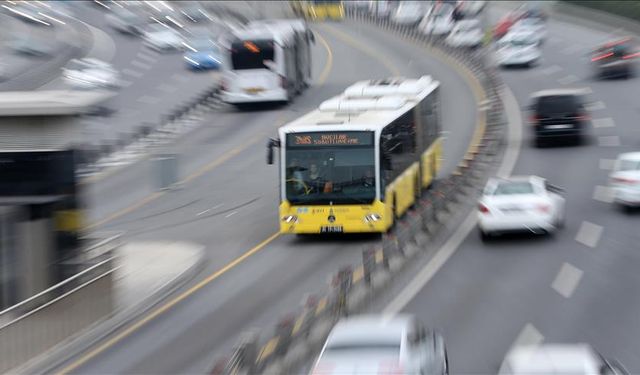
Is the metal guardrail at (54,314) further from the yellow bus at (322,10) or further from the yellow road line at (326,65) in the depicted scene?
the yellow bus at (322,10)

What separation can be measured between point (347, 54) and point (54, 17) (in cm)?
2410

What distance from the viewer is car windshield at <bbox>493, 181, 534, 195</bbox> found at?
27.9 metres

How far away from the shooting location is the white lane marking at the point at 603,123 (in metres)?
45.6

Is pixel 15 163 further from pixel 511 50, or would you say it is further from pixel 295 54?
pixel 511 50

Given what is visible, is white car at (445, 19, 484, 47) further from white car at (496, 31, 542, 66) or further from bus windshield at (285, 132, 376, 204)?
bus windshield at (285, 132, 376, 204)

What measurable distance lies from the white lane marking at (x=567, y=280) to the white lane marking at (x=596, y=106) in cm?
2616

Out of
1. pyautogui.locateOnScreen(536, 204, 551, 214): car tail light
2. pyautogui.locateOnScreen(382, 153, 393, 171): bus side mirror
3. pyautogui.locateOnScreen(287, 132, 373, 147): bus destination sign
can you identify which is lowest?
pyautogui.locateOnScreen(536, 204, 551, 214): car tail light

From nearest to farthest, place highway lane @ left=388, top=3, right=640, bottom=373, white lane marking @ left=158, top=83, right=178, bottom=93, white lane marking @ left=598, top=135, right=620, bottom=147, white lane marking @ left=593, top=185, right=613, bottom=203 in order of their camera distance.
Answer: highway lane @ left=388, top=3, right=640, bottom=373 → white lane marking @ left=593, top=185, right=613, bottom=203 → white lane marking @ left=598, top=135, right=620, bottom=147 → white lane marking @ left=158, top=83, right=178, bottom=93

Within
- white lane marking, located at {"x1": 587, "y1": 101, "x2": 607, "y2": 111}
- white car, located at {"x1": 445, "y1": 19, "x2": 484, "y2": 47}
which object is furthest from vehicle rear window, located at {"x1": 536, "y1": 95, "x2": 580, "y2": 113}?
white car, located at {"x1": 445, "y1": 19, "x2": 484, "y2": 47}

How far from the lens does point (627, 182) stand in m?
29.4

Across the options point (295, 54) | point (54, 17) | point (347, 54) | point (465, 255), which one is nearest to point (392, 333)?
point (465, 255)

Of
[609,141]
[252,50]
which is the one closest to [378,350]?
[609,141]

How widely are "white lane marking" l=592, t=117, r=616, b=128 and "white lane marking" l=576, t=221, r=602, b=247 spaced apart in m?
17.1

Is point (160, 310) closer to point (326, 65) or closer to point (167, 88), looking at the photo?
point (167, 88)
